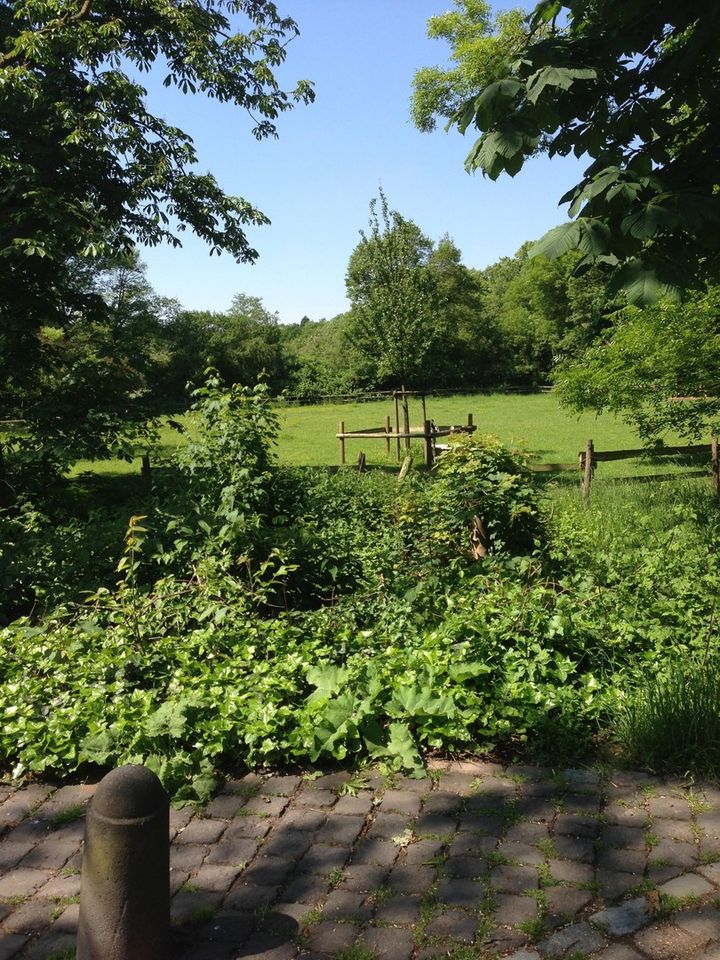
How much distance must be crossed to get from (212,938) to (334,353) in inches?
2210

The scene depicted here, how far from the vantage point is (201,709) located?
4598 millimetres

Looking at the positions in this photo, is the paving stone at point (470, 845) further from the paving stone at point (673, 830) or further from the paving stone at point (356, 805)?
the paving stone at point (673, 830)

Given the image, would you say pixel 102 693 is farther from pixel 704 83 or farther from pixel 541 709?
pixel 704 83

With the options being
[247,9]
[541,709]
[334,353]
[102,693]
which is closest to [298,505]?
[102,693]

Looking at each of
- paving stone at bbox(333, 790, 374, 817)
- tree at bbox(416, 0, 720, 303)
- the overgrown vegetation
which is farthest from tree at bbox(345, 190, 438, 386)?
paving stone at bbox(333, 790, 374, 817)

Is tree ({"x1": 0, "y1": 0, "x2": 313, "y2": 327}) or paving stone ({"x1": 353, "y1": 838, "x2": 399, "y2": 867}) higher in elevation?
tree ({"x1": 0, "y1": 0, "x2": 313, "y2": 327})

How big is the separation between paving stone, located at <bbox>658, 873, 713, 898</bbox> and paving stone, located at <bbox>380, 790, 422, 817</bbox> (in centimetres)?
117

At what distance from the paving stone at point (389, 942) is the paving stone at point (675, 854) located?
1154mm

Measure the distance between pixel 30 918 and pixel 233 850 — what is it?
88 cm

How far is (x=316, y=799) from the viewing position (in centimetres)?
414

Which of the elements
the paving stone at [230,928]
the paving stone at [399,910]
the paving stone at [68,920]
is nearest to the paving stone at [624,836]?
the paving stone at [399,910]

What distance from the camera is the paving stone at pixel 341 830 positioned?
3758 mm

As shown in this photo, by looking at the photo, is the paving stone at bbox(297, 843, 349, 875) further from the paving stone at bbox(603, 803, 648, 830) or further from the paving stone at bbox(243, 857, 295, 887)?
the paving stone at bbox(603, 803, 648, 830)

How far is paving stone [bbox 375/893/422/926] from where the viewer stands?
3.18 metres
